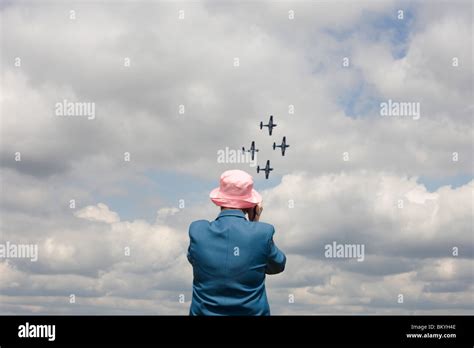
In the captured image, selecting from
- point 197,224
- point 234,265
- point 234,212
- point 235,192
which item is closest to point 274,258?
point 234,265

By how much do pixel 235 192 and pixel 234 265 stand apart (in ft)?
2.89

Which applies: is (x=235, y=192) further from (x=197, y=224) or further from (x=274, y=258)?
(x=274, y=258)

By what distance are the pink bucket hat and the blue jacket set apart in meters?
0.25

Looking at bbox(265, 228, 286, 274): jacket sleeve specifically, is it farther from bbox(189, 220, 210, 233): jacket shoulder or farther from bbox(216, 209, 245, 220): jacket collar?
bbox(189, 220, 210, 233): jacket shoulder

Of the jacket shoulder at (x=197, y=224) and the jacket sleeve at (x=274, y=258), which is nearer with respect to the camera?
the jacket sleeve at (x=274, y=258)

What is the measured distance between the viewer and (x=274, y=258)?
6742 mm

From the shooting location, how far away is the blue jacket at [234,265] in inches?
261

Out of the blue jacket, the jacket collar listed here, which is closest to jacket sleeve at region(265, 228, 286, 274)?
the blue jacket

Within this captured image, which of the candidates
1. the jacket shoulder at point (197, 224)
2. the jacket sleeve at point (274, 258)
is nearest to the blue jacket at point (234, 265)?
the jacket sleeve at point (274, 258)

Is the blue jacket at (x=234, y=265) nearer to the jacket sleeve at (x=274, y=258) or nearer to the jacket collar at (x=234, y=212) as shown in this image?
the jacket sleeve at (x=274, y=258)
